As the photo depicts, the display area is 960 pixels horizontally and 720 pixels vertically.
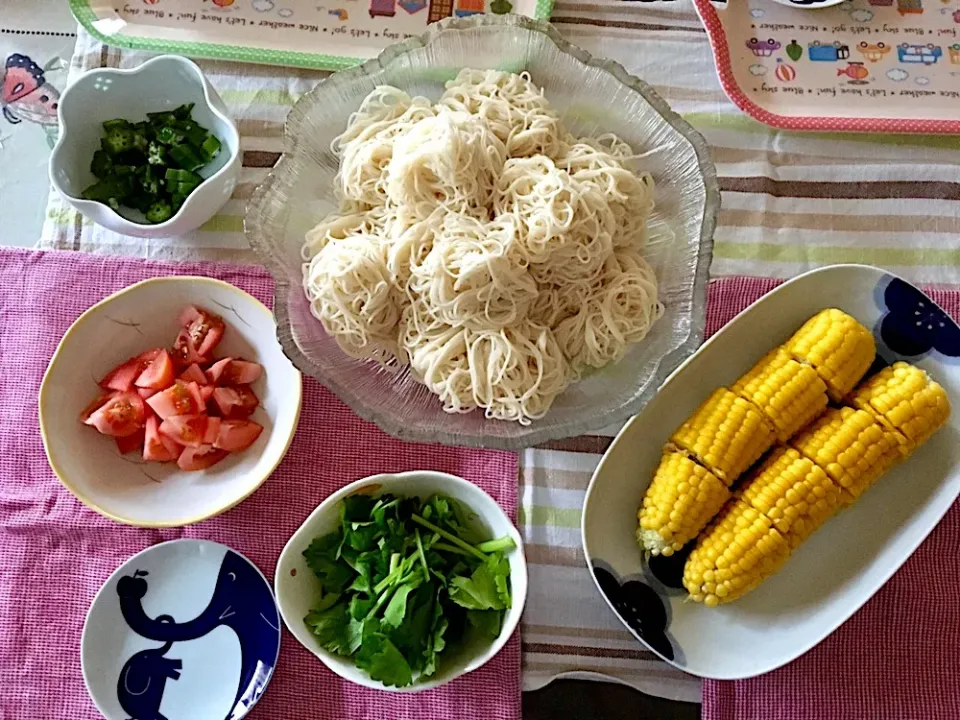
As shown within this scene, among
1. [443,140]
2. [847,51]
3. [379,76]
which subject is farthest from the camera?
[847,51]

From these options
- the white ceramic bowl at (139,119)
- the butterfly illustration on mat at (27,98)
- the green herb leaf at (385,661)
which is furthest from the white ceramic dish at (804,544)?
the butterfly illustration on mat at (27,98)

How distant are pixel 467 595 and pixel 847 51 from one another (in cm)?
112

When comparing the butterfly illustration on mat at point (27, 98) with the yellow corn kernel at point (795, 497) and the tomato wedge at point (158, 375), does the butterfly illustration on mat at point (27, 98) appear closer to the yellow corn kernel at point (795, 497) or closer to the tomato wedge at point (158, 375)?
the tomato wedge at point (158, 375)

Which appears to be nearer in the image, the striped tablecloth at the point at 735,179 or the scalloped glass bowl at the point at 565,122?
the scalloped glass bowl at the point at 565,122

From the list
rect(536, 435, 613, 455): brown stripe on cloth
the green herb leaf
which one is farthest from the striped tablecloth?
the green herb leaf

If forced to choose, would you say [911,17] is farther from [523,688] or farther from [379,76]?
[523,688]

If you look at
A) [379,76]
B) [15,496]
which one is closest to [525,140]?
[379,76]

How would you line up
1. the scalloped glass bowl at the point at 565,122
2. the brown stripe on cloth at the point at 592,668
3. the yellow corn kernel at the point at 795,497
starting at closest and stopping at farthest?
1. the scalloped glass bowl at the point at 565,122
2. the yellow corn kernel at the point at 795,497
3. the brown stripe on cloth at the point at 592,668

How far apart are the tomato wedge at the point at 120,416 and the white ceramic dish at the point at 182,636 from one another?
186 mm

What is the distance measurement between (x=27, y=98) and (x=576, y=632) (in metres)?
1.31

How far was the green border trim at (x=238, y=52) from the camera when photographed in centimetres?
135

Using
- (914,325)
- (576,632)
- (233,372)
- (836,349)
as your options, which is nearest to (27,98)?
(233,372)

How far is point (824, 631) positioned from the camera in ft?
3.84

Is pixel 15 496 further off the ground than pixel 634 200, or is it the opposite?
pixel 634 200
